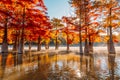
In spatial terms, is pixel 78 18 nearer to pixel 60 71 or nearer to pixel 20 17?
pixel 20 17

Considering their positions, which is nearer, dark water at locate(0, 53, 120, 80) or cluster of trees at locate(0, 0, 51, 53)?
dark water at locate(0, 53, 120, 80)

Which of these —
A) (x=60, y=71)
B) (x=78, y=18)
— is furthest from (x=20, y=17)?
(x=60, y=71)

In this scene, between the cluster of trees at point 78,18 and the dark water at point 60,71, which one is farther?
the cluster of trees at point 78,18

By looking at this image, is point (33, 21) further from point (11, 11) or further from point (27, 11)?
point (11, 11)

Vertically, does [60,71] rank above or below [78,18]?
below

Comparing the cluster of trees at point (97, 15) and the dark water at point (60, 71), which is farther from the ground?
the cluster of trees at point (97, 15)

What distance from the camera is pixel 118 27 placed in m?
38.2

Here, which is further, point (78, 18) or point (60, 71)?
point (78, 18)

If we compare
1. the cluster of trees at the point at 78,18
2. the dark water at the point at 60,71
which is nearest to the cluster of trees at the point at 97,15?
the cluster of trees at the point at 78,18

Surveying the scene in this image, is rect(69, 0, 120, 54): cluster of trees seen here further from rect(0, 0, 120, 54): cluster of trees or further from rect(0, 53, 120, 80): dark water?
rect(0, 53, 120, 80): dark water

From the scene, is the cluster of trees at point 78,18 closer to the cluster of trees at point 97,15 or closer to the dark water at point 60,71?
the cluster of trees at point 97,15

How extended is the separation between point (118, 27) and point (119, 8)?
350 cm

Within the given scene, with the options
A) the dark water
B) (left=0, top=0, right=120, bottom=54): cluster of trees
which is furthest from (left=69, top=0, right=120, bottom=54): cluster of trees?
the dark water

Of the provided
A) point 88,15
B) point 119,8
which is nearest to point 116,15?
point 119,8
